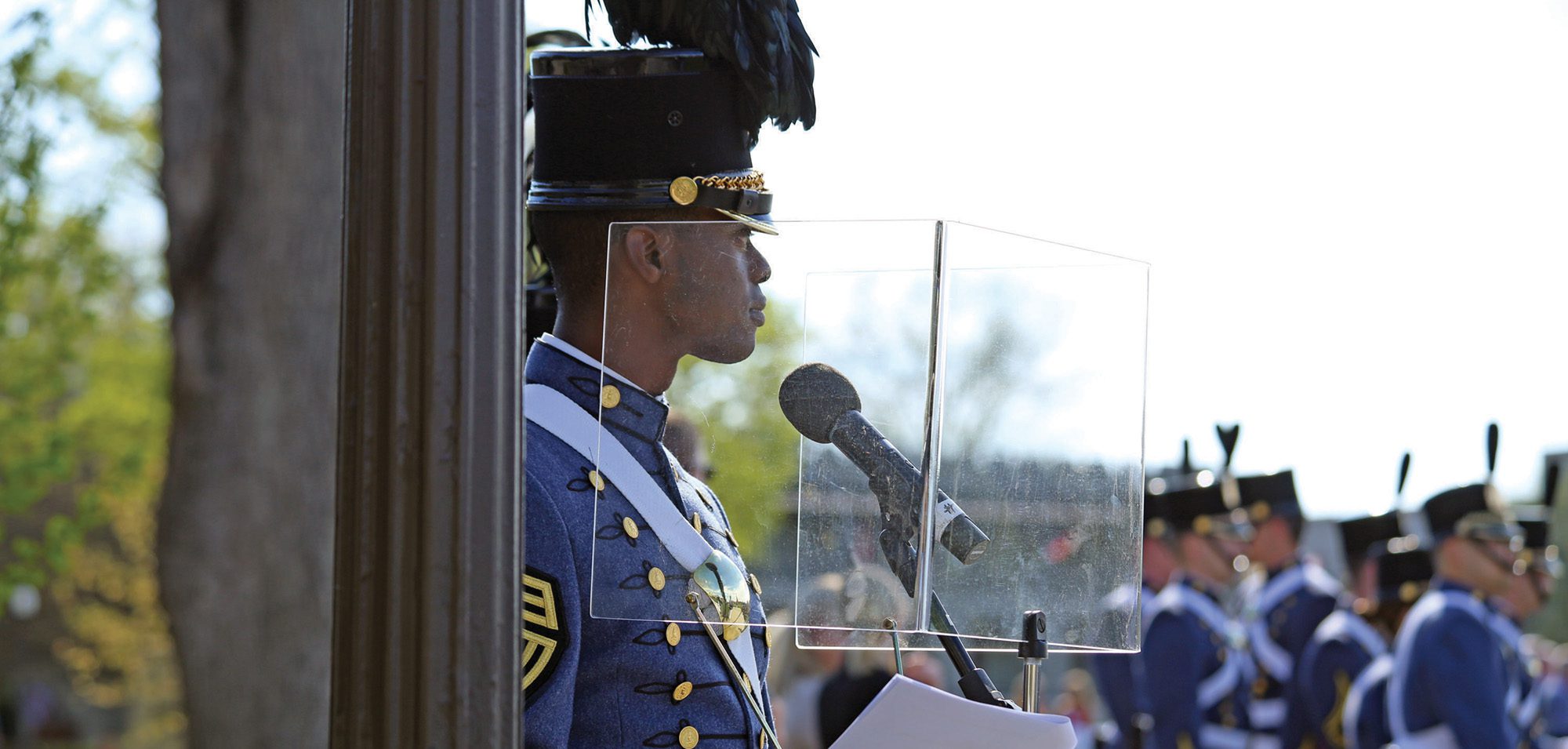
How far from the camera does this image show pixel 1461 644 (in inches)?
254

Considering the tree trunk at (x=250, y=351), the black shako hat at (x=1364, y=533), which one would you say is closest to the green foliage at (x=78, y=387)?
the tree trunk at (x=250, y=351)

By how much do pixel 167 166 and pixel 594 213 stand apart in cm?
462

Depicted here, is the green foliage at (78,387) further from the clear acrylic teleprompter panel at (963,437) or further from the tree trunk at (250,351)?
the clear acrylic teleprompter panel at (963,437)

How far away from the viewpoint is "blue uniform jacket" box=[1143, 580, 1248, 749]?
8.29 m

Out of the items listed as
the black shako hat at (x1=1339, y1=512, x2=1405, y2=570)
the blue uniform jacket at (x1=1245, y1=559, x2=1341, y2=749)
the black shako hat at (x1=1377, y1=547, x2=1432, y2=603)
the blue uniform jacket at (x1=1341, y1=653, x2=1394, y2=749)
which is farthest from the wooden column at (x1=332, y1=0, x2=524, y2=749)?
the black shako hat at (x1=1339, y1=512, x2=1405, y2=570)

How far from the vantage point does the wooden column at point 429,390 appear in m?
1.18

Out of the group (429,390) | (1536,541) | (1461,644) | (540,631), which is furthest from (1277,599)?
(429,390)

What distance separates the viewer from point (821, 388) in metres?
1.65

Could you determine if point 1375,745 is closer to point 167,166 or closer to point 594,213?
point 167,166

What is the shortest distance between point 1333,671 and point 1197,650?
0.88 metres

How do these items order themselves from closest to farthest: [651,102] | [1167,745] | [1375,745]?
[651,102] < [1375,745] < [1167,745]

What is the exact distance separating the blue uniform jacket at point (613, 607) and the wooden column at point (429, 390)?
0.47m

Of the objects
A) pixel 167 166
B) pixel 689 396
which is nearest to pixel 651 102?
pixel 689 396

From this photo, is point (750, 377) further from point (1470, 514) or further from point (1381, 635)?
point (1381, 635)
